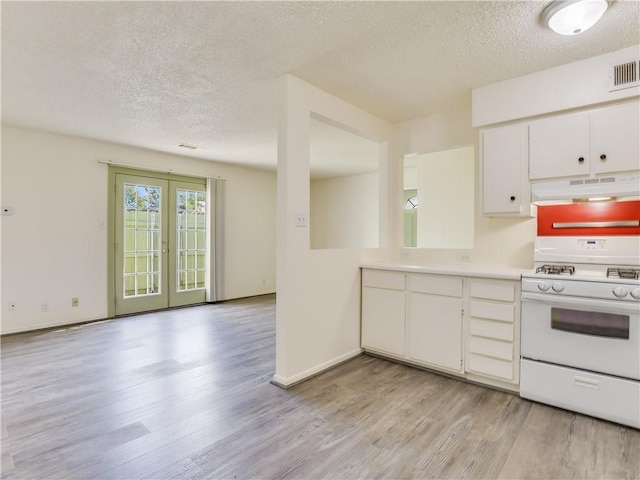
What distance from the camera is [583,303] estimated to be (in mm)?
2146

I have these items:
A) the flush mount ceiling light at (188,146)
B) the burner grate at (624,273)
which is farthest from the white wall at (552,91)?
the flush mount ceiling light at (188,146)

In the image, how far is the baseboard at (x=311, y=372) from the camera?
2594mm

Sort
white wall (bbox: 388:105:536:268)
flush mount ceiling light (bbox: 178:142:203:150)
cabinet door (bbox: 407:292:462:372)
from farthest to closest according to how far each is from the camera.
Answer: flush mount ceiling light (bbox: 178:142:203:150)
white wall (bbox: 388:105:536:268)
cabinet door (bbox: 407:292:462:372)

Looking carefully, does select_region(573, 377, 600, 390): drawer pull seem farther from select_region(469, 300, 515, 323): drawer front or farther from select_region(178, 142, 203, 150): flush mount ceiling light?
select_region(178, 142, 203, 150): flush mount ceiling light

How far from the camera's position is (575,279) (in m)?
2.18

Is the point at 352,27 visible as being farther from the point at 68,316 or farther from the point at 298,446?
the point at 68,316

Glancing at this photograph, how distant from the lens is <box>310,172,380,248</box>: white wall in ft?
22.5

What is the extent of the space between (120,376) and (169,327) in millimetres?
1508

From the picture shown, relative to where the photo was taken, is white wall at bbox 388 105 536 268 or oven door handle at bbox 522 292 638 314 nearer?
oven door handle at bbox 522 292 638 314

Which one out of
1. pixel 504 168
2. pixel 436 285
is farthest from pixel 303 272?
pixel 504 168

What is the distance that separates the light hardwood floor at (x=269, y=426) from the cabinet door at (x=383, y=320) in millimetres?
185

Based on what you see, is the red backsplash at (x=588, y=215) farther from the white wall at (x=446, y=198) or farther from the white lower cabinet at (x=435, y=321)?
the white wall at (x=446, y=198)

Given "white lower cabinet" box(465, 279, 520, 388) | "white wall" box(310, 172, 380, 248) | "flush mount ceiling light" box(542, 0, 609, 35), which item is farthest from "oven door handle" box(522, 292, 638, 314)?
"white wall" box(310, 172, 380, 248)

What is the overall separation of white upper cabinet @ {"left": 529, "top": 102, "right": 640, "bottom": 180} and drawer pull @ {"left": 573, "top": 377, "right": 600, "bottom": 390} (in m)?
1.41
